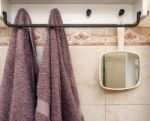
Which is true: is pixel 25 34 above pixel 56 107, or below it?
above

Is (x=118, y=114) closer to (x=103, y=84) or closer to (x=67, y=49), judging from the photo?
(x=103, y=84)

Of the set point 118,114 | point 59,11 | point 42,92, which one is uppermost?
point 59,11

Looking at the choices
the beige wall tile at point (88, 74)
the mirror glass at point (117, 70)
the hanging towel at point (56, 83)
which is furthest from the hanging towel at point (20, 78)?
the mirror glass at point (117, 70)

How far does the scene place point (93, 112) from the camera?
0.93 m

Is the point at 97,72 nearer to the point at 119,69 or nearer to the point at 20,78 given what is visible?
the point at 119,69

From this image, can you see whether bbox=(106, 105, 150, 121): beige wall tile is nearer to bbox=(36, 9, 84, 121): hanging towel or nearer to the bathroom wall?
the bathroom wall

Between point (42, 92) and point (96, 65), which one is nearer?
point (42, 92)

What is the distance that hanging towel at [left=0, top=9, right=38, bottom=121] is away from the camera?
0.78 m

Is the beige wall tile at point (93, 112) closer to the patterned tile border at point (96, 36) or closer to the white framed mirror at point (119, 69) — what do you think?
the white framed mirror at point (119, 69)

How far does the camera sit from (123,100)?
0.93 meters

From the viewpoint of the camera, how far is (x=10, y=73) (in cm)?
82

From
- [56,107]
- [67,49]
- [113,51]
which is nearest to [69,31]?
[67,49]

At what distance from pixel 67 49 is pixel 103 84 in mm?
202

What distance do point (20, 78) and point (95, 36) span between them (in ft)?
1.15
